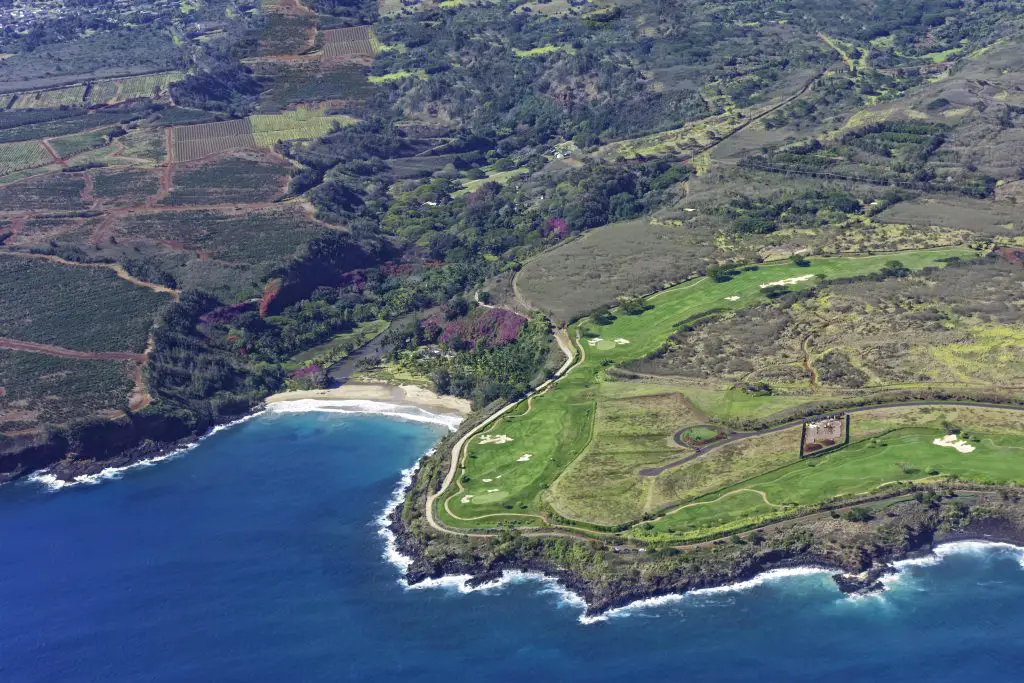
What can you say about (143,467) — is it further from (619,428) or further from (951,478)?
(951,478)

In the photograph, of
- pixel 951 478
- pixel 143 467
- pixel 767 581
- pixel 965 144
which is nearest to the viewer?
pixel 767 581

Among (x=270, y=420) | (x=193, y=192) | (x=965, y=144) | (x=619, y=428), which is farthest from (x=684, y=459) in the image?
(x=193, y=192)

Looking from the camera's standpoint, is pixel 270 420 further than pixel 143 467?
Yes

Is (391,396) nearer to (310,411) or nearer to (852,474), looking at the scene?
(310,411)

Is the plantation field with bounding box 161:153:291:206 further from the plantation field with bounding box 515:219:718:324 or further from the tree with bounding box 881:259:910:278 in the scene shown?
the tree with bounding box 881:259:910:278

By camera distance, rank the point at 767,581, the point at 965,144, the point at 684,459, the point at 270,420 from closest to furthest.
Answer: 1. the point at 767,581
2. the point at 684,459
3. the point at 270,420
4. the point at 965,144

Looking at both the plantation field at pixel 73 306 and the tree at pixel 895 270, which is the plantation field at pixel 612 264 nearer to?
the tree at pixel 895 270

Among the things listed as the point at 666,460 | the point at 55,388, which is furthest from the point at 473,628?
the point at 55,388
